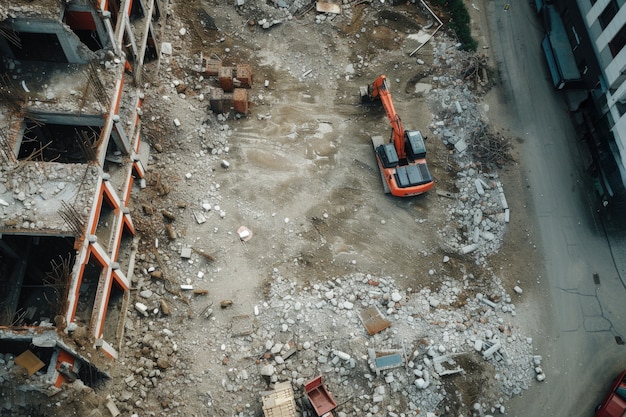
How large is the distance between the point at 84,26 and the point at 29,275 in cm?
999

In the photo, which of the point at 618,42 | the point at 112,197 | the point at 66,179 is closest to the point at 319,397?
the point at 112,197

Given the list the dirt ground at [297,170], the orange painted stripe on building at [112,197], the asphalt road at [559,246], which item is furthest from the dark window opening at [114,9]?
the asphalt road at [559,246]

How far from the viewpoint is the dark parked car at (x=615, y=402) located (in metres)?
18.2

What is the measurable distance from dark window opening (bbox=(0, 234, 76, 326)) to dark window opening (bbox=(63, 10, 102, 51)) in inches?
327

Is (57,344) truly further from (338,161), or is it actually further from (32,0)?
(338,161)

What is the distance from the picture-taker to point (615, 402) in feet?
60.1

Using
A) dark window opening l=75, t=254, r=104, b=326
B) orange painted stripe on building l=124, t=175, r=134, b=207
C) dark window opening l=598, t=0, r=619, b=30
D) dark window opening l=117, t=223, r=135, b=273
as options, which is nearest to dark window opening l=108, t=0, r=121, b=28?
orange painted stripe on building l=124, t=175, r=134, b=207

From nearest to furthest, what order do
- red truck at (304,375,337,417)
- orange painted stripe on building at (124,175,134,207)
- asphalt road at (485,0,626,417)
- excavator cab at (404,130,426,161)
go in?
red truck at (304,375,337,417), asphalt road at (485,0,626,417), orange painted stripe on building at (124,175,134,207), excavator cab at (404,130,426,161)

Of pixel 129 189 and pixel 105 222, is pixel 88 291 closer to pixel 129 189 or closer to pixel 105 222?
pixel 105 222

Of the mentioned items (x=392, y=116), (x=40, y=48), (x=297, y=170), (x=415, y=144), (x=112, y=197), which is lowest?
(x=112, y=197)

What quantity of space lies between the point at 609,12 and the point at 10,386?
92.5ft

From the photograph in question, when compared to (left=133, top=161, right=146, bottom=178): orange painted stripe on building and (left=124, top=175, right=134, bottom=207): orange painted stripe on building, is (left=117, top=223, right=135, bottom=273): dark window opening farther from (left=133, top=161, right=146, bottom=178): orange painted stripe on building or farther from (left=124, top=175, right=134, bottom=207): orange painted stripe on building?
(left=133, top=161, right=146, bottom=178): orange painted stripe on building

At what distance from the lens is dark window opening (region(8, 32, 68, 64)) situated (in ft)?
61.9

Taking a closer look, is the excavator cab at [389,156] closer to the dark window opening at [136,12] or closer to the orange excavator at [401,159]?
the orange excavator at [401,159]
